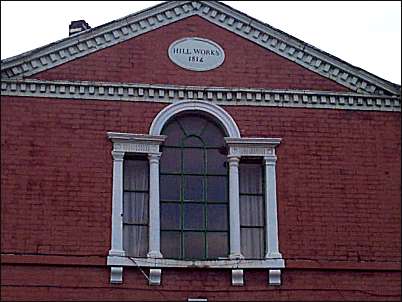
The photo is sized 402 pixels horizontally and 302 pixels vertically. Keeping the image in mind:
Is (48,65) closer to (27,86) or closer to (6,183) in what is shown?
(27,86)

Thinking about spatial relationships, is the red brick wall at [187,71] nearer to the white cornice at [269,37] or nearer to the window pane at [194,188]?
the white cornice at [269,37]

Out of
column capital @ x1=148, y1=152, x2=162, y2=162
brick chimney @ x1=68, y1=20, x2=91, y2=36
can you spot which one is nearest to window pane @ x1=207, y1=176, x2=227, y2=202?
column capital @ x1=148, y1=152, x2=162, y2=162

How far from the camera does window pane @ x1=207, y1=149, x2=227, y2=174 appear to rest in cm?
1750

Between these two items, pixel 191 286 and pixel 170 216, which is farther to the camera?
pixel 170 216

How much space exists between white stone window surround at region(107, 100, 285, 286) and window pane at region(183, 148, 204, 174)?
0.59 metres

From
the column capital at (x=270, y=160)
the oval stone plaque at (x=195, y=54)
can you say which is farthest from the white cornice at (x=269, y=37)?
the column capital at (x=270, y=160)

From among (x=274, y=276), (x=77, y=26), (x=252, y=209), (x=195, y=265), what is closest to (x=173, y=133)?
(x=252, y=209)

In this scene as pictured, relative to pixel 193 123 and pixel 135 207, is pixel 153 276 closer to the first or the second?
pixel 135 207

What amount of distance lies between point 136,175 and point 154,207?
87cm

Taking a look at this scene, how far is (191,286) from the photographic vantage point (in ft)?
54.1

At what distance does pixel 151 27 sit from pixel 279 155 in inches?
145

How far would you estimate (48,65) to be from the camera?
17.6m

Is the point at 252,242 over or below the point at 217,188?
below

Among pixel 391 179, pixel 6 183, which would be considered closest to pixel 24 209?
pixel 6 183
